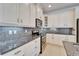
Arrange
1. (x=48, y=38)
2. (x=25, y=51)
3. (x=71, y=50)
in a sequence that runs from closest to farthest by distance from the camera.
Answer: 1. (x=71, y=50)
2. (x=25, y=51)
3. (x=48, y=38)

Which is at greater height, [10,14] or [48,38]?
[10,14]

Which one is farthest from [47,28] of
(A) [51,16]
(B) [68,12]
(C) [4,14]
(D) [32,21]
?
(D) [32,21]

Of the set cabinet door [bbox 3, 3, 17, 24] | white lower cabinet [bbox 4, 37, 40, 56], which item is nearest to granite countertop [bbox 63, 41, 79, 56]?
white lower cabinet [bbox 4, 37, 40, 56]

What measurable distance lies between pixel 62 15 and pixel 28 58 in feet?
4.40

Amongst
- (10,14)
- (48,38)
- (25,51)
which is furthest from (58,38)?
(10,14)

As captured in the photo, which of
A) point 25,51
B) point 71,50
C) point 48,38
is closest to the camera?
point 71,50

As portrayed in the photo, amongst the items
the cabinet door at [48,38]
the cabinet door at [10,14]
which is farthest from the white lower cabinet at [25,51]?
the cabinet door at [10,14]

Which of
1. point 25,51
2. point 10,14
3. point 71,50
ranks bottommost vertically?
point 25,51

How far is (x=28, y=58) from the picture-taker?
33.3 inches

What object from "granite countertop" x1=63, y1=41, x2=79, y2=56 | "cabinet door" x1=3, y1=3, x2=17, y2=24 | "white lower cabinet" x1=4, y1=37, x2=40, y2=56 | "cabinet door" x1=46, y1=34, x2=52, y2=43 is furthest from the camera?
"cabinet door" x1=46, y1=34, x2=52, y2=43

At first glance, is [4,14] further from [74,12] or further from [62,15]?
[74,12]

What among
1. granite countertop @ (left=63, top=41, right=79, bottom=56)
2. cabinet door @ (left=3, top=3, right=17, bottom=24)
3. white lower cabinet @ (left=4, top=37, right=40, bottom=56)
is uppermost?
cabinet door @ (left=3, top=3, right=17, bottom=24)

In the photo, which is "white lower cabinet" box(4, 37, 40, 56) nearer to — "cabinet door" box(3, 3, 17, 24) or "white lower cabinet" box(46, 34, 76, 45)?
"white lower cabinet" box(46, 34, 76, 45)

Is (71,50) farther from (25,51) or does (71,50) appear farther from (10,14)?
(10,14)
